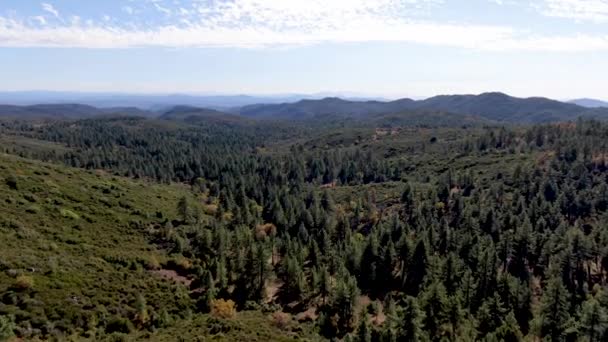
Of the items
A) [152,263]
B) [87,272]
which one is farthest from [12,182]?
[87,272]

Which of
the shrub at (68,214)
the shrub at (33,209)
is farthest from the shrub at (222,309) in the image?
the shrub at (33,209)

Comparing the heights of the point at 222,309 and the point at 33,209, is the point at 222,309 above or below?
below

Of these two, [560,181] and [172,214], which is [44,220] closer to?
[172,214]

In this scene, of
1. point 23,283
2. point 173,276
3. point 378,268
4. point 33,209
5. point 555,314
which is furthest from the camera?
point 378,268

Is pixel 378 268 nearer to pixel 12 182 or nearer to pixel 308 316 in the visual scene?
pixel 308 316

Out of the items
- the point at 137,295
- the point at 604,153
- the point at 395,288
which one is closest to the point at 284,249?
the point at 395,288

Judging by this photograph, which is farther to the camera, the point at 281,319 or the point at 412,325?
the point at 281,319

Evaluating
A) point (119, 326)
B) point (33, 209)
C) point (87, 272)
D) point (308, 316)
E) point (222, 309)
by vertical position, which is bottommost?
point (308, 316)
